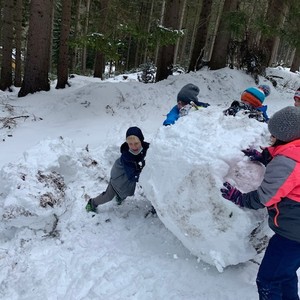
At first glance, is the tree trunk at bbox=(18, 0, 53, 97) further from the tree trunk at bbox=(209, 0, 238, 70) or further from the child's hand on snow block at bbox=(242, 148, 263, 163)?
the child's hand on snow block at bbox=(242, 148, 263, 163)

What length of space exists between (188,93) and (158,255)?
2.02 m

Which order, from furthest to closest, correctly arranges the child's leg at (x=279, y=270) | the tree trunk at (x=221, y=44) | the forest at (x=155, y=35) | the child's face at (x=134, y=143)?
the tree trunk at (x=221, y=44) → the forest at (x=155, y=35) → the child's face at (x=134, y=143) → the child's leg at (x=279, y=270)

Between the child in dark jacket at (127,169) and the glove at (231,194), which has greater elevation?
the glove at (231,194)

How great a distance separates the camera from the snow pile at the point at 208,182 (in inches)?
113

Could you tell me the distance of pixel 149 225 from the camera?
13.0 feet

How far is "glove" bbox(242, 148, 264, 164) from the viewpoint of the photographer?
2.95 metres

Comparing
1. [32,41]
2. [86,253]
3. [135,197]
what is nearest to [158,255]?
[86,253]

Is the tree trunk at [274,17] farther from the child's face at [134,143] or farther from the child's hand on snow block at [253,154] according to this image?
the child's hand on snow block at [253,154]

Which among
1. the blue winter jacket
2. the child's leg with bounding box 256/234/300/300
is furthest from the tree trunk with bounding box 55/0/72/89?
the child's leg with bounding box 256/234/300/300

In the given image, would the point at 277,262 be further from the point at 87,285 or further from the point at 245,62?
the point at 245,62

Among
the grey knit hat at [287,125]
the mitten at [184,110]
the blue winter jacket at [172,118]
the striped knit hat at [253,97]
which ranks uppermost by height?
the grey knit hat at [287,125]

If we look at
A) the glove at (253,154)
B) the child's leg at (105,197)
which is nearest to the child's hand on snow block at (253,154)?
the glove at (253,154)

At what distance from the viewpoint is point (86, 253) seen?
3.51 metres

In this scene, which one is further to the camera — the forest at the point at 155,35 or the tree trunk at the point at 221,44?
the tree trunk at the point at 221,44
